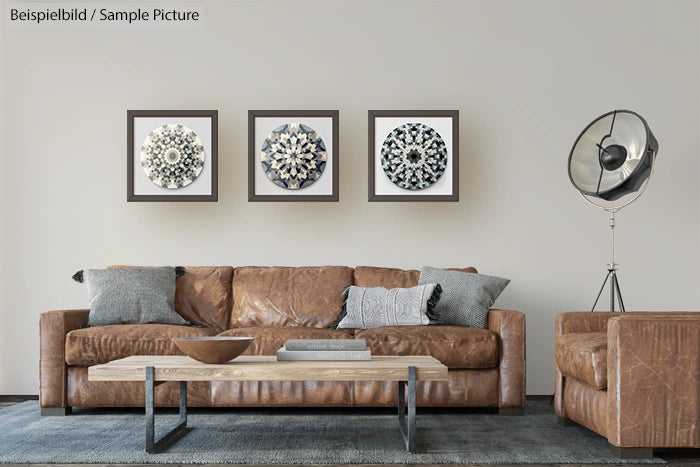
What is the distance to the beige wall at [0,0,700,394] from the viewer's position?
496 cm

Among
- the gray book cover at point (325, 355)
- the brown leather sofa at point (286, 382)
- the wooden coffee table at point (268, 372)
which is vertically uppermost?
the gray book cover at point (325, 355)

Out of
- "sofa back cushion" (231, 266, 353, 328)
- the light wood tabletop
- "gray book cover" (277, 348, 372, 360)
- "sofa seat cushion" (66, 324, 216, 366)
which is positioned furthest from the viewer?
"sofa back cushion" (231, 266, 353, 328)

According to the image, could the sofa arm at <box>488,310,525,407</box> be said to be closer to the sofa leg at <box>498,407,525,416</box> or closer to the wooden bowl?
the sofa leg at <box>498,407,525,416</box>

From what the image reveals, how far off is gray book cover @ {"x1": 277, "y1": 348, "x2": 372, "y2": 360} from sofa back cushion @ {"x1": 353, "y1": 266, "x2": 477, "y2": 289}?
1.48 m

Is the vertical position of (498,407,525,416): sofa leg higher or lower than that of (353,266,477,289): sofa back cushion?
lower

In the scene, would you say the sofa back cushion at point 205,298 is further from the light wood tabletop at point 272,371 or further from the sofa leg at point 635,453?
the sofa leg at point 635,453

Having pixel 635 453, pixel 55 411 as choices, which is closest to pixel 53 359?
pixel 55 411

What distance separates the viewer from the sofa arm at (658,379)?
2883mm

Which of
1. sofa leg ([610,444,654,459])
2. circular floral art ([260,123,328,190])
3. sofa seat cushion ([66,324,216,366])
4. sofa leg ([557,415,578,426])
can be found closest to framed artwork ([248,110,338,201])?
circular floral art ([260,123,328,190])

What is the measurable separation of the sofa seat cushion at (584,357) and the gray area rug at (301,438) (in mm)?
287

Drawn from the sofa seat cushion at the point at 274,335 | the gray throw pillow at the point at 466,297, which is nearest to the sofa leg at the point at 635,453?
the gray throw pillow at the point at 466,297

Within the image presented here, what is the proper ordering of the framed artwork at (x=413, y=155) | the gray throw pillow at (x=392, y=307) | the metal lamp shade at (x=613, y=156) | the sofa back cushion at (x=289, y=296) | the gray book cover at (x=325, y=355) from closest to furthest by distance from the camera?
1. the gray book cover at (x=325, y=355)
2. the gray throw pillow at (x=392, y=307)
3. the metal lamp shade at (x=613, y=156)
4. the sofa back cushion at (x=289, y=296)
5. the framed artwork at (x=413, y=155)

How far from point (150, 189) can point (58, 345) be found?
4.34ft

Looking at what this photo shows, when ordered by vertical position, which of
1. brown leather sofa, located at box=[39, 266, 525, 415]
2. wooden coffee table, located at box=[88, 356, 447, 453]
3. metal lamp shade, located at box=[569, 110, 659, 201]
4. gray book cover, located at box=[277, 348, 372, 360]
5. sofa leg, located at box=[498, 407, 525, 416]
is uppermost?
metal lamp shade, located at box=[569, 110, 659, 201]
